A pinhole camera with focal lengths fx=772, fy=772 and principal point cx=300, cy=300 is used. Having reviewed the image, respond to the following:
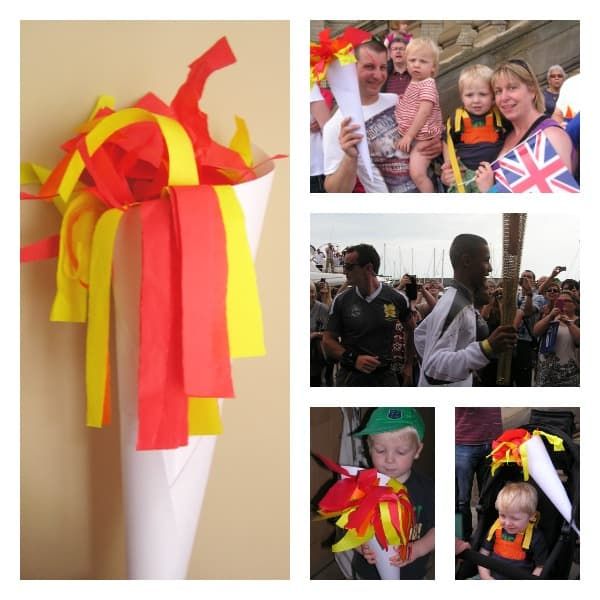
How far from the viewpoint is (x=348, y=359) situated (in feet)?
5.10

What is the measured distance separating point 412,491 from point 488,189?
2.06ft

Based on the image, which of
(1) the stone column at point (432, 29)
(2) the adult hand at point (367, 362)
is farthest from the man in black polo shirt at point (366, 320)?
(1) the stone column at point (432, 29)

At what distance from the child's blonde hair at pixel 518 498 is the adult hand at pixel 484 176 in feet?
1.99

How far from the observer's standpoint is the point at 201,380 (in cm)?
124

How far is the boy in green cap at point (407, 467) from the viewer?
1.57 metres

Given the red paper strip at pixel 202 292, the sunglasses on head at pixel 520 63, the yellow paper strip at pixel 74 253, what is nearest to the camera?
the red paper strip at pixel 202 292

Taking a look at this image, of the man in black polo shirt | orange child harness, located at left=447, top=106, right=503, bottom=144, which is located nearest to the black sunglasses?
the man in black polo shirt

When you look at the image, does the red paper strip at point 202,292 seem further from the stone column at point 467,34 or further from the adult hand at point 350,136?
the stone column at point 467,34

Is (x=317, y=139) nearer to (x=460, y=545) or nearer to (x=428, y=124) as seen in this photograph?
(x=428, y=124)

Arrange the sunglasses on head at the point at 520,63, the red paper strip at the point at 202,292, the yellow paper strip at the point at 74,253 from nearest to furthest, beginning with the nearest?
the red paper strip at the point at 202,292, the yellow paper strip at the point at 74,253, the sunglasses on head at the point at 520,63

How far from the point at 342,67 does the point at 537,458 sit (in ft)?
2.89

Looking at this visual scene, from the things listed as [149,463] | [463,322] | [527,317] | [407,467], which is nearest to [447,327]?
[463,322]
